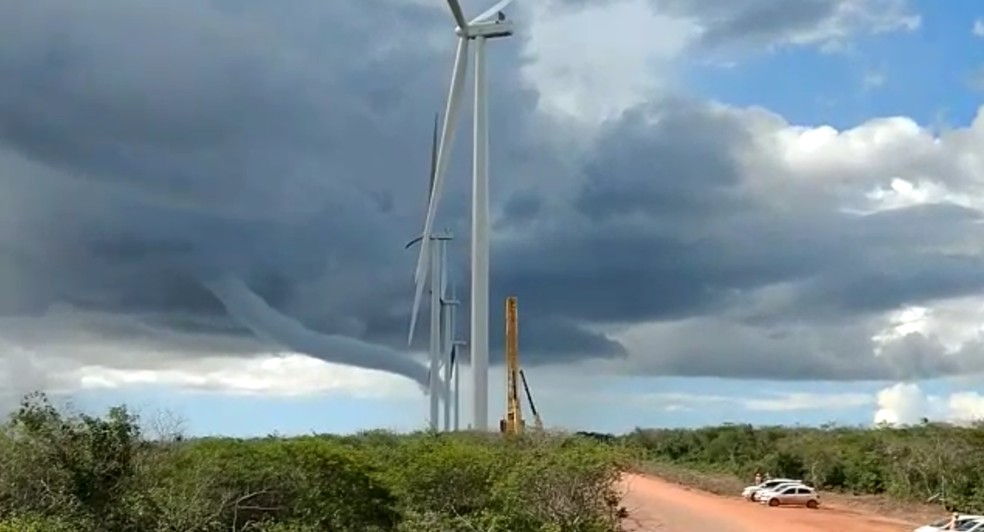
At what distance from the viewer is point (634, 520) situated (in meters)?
48.0

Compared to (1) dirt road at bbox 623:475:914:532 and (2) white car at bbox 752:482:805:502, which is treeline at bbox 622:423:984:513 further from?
(2) white car at bbox 752:482:805:502

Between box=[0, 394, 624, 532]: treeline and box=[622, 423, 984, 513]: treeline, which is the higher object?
box=[622, 423, 984, 513]: treeline

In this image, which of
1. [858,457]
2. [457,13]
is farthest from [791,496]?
[457,13]

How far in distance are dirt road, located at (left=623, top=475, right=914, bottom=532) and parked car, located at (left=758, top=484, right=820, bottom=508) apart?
33.3 inches

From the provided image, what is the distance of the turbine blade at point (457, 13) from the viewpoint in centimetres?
5341

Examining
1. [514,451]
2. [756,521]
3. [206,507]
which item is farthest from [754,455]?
[206,507]

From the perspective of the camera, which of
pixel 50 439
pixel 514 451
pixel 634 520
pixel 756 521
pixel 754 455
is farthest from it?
pixel 754 455

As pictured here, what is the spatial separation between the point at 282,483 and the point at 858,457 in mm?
50310

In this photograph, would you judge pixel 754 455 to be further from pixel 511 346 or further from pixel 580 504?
pixel 580 504

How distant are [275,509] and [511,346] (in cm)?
2302

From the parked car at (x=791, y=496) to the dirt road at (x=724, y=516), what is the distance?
0.85 m

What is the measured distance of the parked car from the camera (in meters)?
67.9

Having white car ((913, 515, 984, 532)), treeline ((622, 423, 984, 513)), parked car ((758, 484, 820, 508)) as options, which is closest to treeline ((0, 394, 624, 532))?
treeline ((622, 423, 984, 513))

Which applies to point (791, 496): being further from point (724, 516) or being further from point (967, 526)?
point (967, 526)
